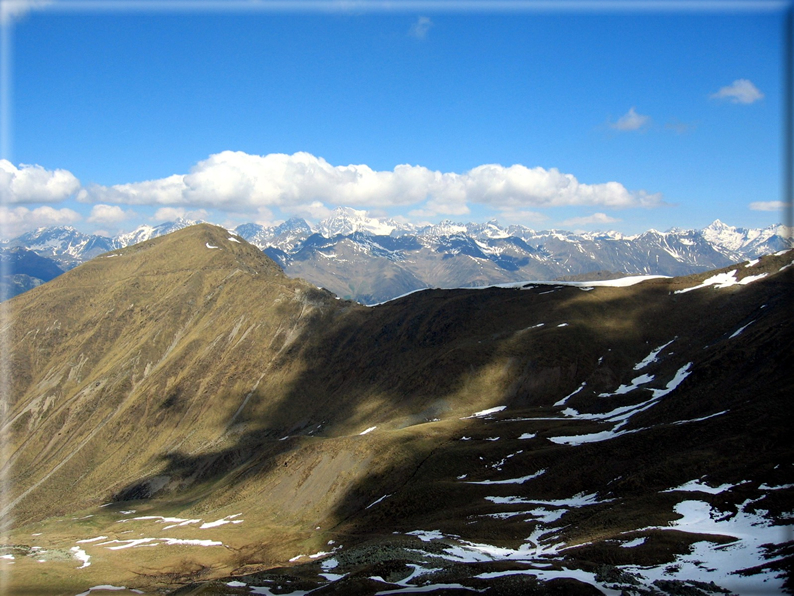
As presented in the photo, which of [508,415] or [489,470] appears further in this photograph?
[508,415]

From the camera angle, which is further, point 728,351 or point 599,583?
point 728,351

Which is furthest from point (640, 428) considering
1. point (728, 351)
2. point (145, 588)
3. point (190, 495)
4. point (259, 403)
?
point (259, 403)

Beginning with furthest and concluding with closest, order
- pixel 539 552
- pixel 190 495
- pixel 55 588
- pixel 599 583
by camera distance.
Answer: pixel 190 495, pixel 55 588, pixel 539 552, pixel 599 583

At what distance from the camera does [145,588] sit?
65.9 m

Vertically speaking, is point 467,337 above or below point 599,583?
above

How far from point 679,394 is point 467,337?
78358 mm

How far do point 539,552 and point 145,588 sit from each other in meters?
45.1

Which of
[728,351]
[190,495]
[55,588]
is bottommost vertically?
[190,495]

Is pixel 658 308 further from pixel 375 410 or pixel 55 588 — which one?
pixel 55 588

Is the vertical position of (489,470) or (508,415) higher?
(508,415)

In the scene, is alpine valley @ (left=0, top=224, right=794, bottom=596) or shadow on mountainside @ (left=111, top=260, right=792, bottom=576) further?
shadow on mountainside @ (left=111, top=260, right=792, bottom=576)

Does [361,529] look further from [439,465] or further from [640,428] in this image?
[640,428]

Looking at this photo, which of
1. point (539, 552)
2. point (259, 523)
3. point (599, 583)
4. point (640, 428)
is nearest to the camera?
point (599, 583)

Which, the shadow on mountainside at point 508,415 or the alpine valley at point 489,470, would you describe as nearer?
the alpine valley at point 489,470
